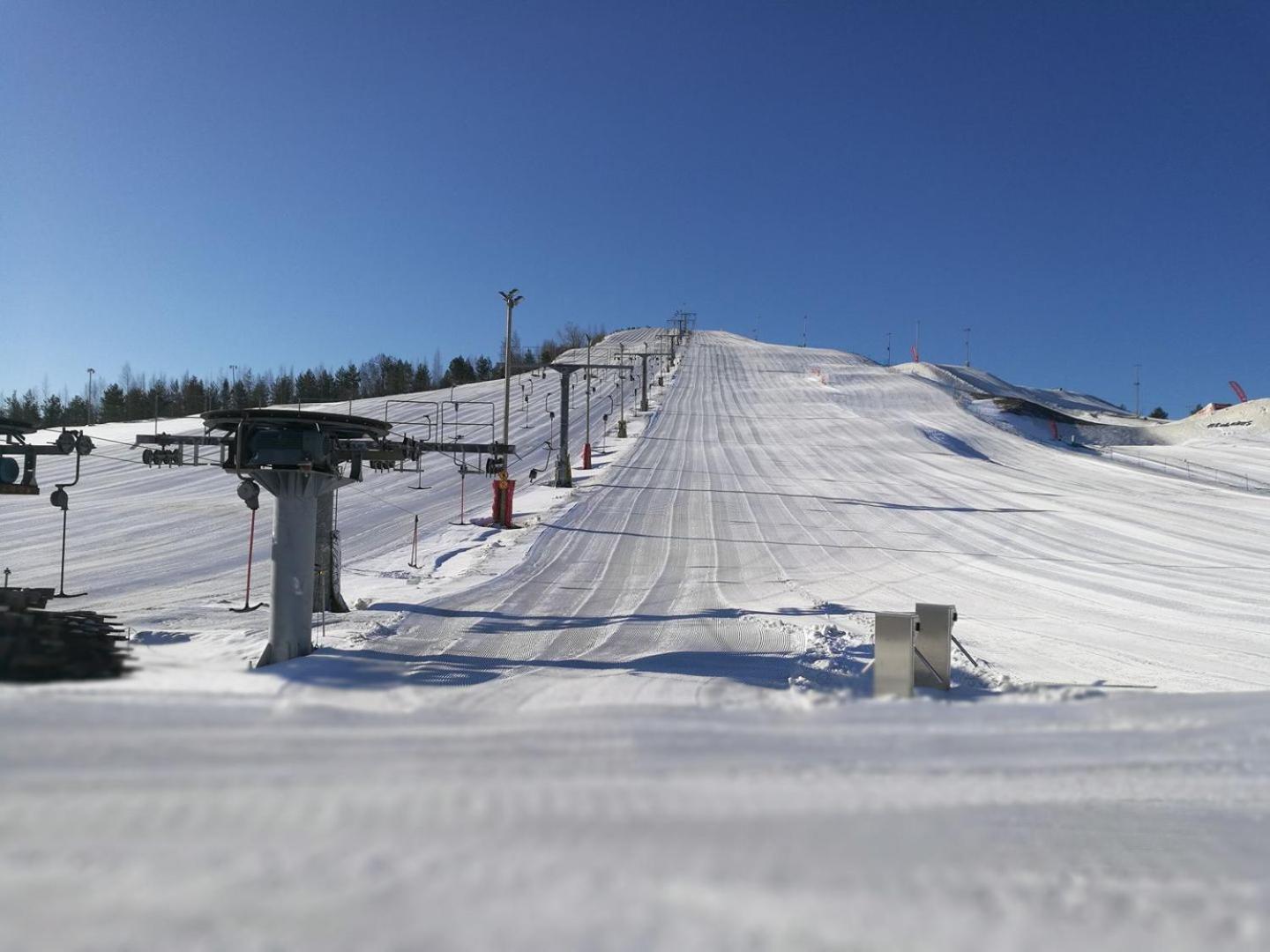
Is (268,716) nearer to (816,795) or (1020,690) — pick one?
(816,795)

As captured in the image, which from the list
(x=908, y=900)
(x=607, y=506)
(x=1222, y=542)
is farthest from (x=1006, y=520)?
(x=908, y=900)

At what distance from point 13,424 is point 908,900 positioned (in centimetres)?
775

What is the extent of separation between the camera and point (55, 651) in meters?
3.23

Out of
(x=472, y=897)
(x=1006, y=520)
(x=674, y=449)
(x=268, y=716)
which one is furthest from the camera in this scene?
(x=674, y=449)

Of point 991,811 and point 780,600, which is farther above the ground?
point 991,811

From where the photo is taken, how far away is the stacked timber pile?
9.38ft

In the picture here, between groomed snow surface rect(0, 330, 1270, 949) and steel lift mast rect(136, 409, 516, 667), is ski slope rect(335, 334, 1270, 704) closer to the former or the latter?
groomed snow surface rect(0, 330, 1270, 949)

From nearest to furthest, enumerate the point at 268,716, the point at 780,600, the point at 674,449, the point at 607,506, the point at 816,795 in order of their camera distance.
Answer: the point at 816,795
the point at 268,716
the point at 780,600
the point at 607,506
the point at 674,449

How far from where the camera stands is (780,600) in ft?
43.4

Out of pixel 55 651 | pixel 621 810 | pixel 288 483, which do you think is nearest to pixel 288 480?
pixel 288 483

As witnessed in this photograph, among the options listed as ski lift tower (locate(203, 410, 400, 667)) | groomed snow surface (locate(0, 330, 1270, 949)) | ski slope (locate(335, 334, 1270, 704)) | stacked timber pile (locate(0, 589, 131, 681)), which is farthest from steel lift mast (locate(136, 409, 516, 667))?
groomed snow surface (locate(0, 330, 1270, 949))

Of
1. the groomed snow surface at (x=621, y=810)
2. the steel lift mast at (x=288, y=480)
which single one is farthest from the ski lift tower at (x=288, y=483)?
the groomed snow surface at (x=621, y=810)

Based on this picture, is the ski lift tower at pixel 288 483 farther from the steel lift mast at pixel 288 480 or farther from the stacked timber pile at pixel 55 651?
the stacked timber pile at pixel 55 651

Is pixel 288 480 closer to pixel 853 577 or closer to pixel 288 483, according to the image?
pixel 288 483
